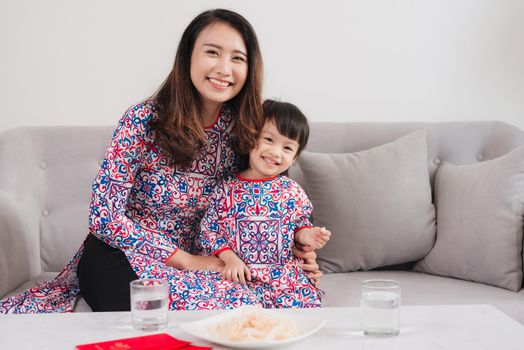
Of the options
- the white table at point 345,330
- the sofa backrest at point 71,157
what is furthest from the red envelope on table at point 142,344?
the sofa backrest at point 71,157

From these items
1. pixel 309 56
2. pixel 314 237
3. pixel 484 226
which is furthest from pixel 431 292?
pixel 309 56

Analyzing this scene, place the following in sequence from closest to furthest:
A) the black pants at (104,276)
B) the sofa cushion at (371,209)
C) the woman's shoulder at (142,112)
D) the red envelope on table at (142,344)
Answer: the red envelope on table at (142,344)
the black pants at (104,276)
the woman's shoulder at (142,112)
the sofa cushion at (371,209)

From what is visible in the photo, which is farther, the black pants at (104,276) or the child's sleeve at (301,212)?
the child's sleeve at (301,212)

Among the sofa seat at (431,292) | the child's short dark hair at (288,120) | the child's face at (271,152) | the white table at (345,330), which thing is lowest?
the sofa seat at (431,292)

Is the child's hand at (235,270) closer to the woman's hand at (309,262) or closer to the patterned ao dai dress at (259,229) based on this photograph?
the patterned ao dai dress at (259,229)

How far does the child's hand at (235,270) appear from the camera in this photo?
177 centimetres

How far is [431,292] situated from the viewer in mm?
1893

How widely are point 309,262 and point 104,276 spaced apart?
60 centimetres

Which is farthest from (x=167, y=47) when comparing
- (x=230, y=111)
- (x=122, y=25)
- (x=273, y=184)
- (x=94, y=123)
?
(x=273, y=184)

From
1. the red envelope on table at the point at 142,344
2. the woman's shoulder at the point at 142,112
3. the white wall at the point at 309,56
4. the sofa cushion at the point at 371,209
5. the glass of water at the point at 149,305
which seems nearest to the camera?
the red envelope on table at the point at 142,344

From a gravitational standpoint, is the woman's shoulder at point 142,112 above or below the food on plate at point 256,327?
above

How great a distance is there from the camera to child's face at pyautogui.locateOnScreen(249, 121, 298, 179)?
1889 mm

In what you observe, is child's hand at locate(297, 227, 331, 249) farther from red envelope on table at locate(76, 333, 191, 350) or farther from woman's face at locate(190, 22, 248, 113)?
red envelope on table at locate(76, 333, 191, 350)

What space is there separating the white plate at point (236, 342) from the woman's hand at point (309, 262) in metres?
0.57
